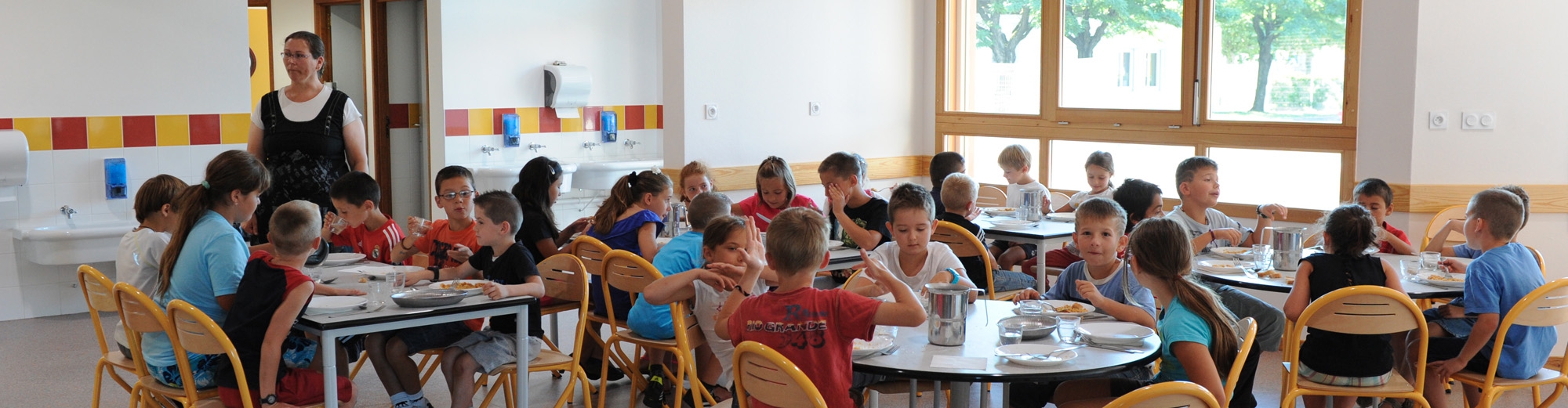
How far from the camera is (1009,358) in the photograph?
268cm

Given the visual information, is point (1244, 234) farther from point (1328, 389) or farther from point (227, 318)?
point (227, 318)

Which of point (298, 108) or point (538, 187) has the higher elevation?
point (298, 108)

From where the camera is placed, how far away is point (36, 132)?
6.10m

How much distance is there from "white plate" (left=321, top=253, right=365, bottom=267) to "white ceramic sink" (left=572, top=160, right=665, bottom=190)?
3.55 meters

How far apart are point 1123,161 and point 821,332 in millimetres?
5045

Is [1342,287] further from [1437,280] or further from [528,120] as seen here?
[528,120]

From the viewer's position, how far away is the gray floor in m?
4.56

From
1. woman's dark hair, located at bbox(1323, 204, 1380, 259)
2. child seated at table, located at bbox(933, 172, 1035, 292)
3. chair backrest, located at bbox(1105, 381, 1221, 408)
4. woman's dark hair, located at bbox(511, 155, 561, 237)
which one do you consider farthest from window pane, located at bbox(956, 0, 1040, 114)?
chair backrest, located at bbox(1105, 381, 1221, 408)

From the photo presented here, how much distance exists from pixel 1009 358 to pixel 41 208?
549 centimetres

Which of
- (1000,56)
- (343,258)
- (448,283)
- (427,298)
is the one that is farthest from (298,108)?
(1000,56)

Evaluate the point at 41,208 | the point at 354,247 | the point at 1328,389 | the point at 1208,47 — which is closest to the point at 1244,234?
the point at 1328,389

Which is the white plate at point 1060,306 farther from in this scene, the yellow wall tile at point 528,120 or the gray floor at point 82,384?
the yellow wall tile at point 528,120

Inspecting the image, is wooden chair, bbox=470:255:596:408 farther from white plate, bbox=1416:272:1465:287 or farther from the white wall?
the white wall

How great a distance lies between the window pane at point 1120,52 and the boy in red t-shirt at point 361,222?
4.30 m
